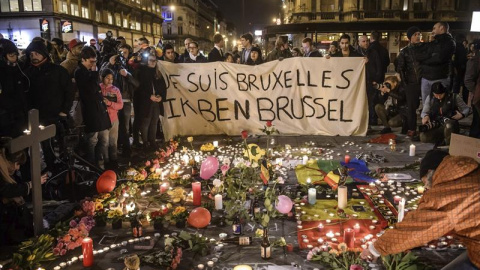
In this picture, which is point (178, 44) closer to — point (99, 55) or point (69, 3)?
point (69, 3)

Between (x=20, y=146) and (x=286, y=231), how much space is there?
2.93 m

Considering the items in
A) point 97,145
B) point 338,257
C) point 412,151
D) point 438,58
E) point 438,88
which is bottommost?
point 338,257

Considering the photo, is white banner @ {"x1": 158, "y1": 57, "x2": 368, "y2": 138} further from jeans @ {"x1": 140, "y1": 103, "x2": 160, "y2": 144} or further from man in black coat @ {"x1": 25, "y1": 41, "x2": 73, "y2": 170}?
man in black coat @ {"x1": 25, "y1": 41, "x2": 73, "y2": 170}

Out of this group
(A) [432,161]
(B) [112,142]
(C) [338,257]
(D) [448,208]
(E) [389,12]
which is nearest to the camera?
(D) [448,208]

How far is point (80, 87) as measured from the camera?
6.71 m

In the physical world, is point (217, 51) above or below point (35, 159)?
above

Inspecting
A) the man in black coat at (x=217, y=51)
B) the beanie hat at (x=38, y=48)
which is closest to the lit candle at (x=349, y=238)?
the beanie hat at (x=38, y=48)

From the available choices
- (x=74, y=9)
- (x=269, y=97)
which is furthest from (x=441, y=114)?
(x=74, y=9)

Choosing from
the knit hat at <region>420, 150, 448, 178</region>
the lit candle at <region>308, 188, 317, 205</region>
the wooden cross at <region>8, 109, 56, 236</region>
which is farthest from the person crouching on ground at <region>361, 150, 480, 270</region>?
the wooden cross at <region>8, 109, 56, 236</region>

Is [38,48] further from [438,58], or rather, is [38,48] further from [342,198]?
[438,58]

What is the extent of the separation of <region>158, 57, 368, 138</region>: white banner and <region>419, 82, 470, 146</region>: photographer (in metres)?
1.39

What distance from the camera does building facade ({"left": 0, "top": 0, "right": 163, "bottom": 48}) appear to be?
34438 mm

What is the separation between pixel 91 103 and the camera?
6797 mm

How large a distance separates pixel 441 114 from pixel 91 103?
6.34 m
